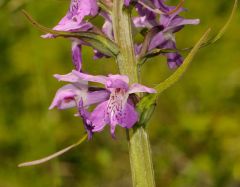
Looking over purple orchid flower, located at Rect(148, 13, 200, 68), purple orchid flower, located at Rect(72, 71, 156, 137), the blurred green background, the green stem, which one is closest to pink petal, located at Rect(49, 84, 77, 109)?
purple orchid flower, located at Rect(72, 71, 156, 137)

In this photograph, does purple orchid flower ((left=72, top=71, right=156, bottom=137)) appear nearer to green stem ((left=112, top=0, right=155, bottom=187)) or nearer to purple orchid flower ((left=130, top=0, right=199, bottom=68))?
green stem ((left=112, top=0, right=155, bottom=187))

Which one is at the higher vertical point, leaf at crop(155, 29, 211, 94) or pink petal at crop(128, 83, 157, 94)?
leaf at crop(155, 29, 211, 94)

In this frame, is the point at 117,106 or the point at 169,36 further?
the point at 169,36

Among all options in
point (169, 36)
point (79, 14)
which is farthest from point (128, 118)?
point (169, 36)

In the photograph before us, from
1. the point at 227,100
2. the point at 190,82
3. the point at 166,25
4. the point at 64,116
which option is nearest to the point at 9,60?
the point at 64,116

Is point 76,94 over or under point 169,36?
under

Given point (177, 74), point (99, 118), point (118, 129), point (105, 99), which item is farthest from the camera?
point (118, 129)

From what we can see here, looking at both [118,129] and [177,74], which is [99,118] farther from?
[118,129]
